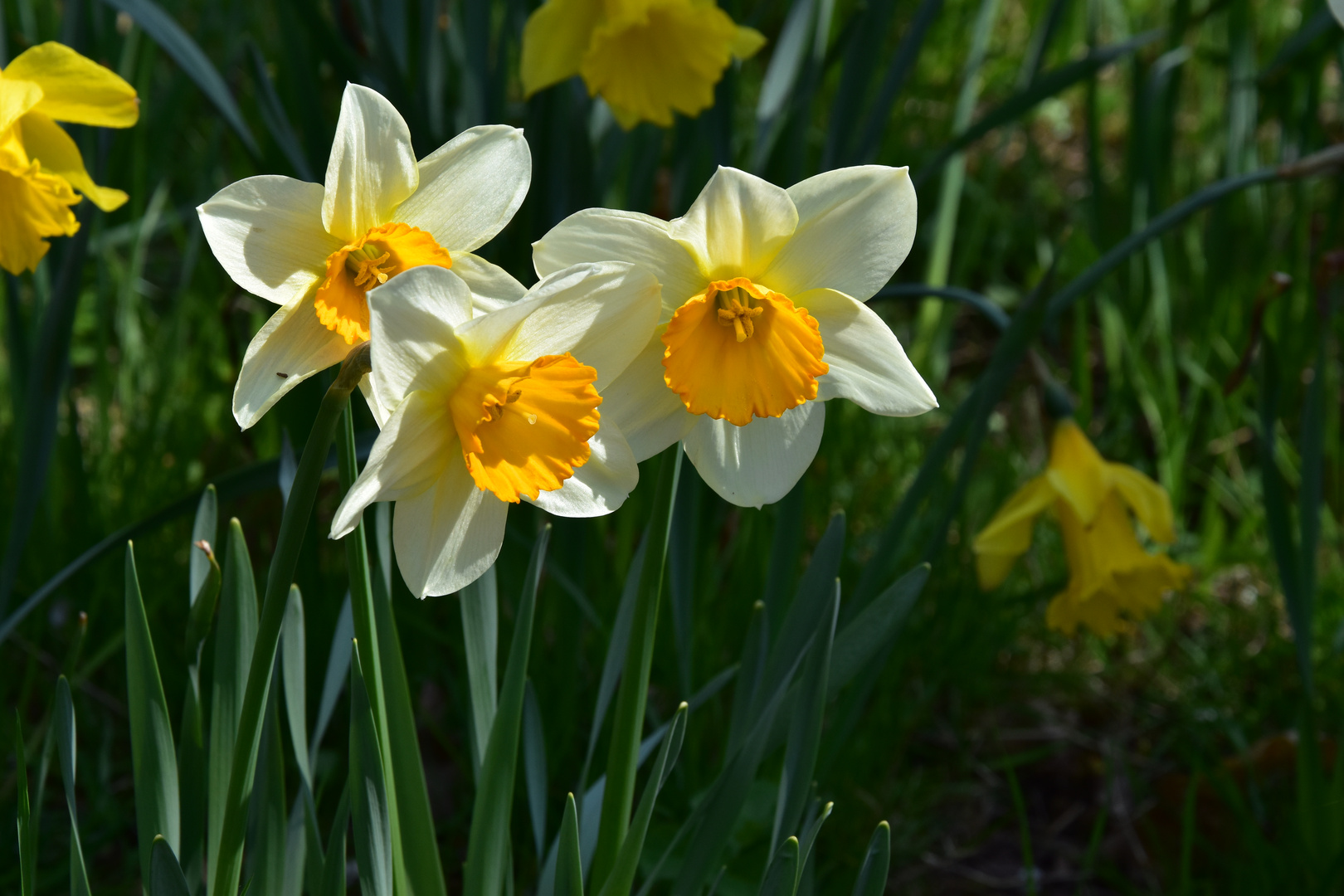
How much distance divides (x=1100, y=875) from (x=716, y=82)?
1236 millimetres

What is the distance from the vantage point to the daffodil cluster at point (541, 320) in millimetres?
649

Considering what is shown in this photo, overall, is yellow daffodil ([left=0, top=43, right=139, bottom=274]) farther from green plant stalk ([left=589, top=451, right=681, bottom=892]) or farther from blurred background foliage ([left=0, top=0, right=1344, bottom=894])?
green plant stalk ([left=589, top=451, right=681, bottom=892])

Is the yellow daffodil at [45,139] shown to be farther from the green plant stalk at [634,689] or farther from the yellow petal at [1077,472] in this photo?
the yellow petal at [1077,472]

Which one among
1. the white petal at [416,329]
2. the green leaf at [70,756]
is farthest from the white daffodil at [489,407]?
the green leaf at [70,756]

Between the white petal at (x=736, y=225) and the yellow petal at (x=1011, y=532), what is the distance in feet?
2.57

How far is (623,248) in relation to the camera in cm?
70

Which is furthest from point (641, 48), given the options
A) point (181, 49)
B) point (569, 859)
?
point (569, 859)

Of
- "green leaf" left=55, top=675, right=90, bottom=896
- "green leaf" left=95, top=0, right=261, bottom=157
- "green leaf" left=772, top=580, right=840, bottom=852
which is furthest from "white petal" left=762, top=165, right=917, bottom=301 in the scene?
"green leaf" left=95, top=0, right=261, bottom=157

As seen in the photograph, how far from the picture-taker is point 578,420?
2.19 ft

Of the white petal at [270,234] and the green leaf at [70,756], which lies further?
the green leaf at [70,756]

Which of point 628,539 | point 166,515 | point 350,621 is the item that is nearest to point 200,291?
point 628,539

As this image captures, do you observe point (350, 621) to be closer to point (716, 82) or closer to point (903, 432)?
point (716, 82)

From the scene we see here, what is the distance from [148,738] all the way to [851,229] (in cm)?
66

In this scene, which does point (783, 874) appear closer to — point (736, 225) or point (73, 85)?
point (736, 225)
